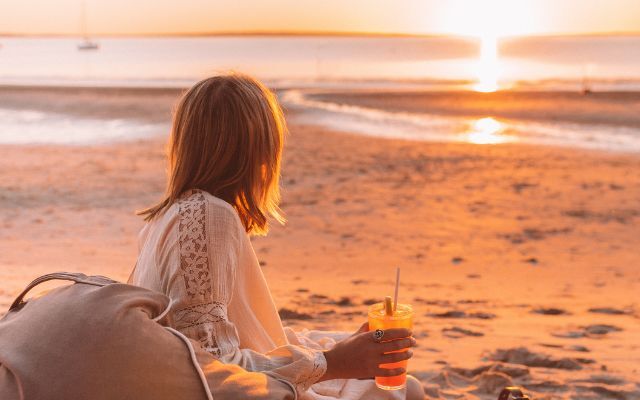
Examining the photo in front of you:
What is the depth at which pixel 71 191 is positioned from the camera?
377 inches

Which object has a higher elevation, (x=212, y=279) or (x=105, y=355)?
(x=212, y=279)

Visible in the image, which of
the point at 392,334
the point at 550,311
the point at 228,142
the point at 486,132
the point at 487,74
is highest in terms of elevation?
the point at 487,74

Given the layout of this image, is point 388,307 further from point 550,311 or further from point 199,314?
point 550,311

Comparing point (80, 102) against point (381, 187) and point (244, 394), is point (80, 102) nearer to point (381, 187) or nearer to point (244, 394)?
point (381, 187)

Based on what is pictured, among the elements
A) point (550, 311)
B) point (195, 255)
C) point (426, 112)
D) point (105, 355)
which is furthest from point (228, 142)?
point (426, 112)

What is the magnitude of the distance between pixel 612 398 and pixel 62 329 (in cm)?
276

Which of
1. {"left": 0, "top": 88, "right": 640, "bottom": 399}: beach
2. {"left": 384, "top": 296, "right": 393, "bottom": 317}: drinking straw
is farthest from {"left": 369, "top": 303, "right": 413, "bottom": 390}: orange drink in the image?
{"left": 0, "top": 88, "right": 640, "bottom": 399}: beach

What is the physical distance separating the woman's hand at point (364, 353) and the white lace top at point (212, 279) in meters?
0.04

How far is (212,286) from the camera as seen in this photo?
79.5 inches

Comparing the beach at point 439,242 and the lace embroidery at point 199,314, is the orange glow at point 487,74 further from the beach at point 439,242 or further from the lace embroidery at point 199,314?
the lace embroidery at point 199,314

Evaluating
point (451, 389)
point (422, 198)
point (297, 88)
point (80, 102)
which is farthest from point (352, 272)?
point (297, 88)

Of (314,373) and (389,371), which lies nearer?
(314,373)

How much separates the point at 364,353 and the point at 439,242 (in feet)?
17.0

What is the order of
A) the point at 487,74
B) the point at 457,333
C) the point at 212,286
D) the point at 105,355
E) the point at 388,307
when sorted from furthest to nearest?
the point at 487,74 → the point at 457,333 → the point at 388,307 → the point at 212,286 → the point at 105,355
